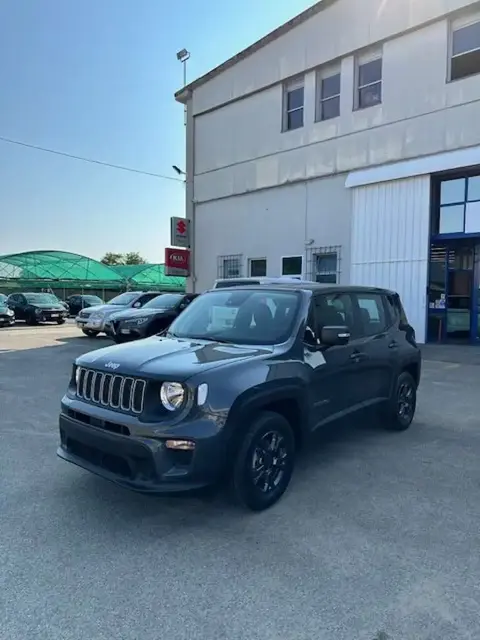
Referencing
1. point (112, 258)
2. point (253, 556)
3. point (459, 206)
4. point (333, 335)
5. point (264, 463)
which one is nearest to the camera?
point (253, 556)

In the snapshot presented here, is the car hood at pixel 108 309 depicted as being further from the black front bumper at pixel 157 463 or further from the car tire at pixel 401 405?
the black front bumper at pixel 157 463

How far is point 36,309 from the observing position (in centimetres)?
2444

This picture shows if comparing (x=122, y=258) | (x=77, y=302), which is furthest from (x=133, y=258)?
(x=77, y=302)

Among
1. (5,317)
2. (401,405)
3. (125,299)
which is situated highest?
(125,299)

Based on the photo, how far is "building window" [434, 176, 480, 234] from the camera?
13422mm

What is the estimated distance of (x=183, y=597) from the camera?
262 cm

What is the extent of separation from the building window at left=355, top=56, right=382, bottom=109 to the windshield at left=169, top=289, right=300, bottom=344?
12476 mm

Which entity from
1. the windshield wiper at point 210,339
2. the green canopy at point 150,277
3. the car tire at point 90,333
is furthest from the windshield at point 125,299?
the green canopy at point 150,277

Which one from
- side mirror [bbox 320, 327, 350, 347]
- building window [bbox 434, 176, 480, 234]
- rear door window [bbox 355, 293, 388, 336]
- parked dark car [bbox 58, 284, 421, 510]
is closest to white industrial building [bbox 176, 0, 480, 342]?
building window [bbox 434, 176, 480, 234]

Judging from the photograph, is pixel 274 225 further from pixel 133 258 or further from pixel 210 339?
pixel 133 258

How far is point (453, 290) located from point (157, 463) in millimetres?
13473

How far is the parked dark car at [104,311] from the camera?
15.5m

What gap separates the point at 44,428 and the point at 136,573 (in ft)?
11.4

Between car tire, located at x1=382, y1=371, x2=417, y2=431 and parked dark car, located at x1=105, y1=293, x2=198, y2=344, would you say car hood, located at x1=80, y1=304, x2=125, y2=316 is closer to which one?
parked dark car, located at x1=105, y1=293, x2=198, y2=344
